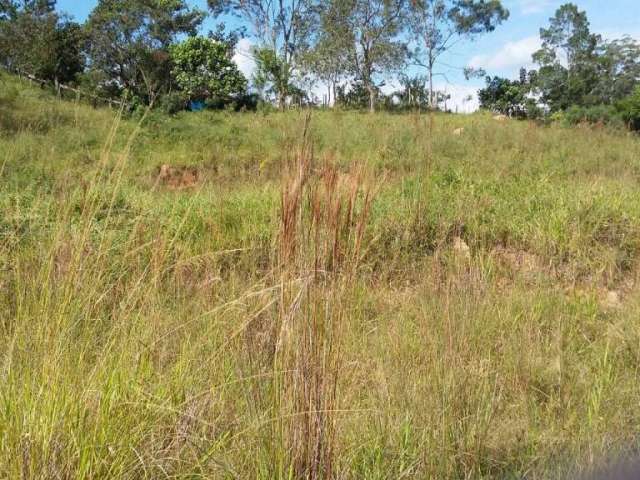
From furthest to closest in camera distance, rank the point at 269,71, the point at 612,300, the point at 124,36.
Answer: the point at 124,36 → the point at 269,71 → the point at 612,300

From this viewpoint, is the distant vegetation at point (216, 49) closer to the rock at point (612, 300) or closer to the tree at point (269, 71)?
the tree at point (269, 71)

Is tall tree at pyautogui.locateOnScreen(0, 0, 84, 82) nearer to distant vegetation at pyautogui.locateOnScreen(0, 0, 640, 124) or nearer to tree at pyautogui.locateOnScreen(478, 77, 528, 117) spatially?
distant vegetation at pyautogui.locateOnScreen(0, 0, 640, 124)

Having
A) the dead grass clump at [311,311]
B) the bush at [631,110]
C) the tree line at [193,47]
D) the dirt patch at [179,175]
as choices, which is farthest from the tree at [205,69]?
the dead grass clump at [311,311]

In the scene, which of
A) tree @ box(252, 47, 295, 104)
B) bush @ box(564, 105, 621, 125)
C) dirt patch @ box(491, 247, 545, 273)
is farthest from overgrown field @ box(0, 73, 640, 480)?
bush @ box(564, 105, 621, 125)

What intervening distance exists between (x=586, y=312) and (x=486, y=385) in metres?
1.51

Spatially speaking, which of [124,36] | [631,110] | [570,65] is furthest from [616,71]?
[124,36]

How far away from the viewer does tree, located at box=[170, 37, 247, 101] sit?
2117 centimetres

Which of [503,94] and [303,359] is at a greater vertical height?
[503,94]

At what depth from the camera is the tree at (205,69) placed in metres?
21.2

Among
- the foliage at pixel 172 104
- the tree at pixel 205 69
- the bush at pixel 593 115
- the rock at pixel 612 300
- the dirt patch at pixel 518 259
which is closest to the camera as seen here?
the rock at pixel 612 300

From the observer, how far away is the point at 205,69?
2155cm

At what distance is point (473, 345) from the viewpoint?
2180 mm

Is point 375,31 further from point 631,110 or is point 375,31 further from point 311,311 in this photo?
point 311,311

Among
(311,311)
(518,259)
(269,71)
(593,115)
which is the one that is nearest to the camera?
(311,311)
